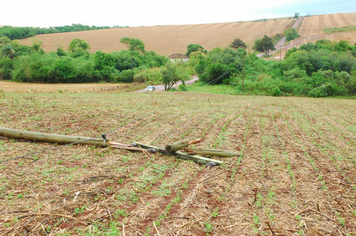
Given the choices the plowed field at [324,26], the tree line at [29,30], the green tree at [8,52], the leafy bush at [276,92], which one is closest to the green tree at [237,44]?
the plowed field at [324,26]

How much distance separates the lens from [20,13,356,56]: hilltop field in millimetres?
74438

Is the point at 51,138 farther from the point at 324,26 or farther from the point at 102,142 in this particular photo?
the point at 324,26

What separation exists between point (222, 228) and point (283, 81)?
39687 mm

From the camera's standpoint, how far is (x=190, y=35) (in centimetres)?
8644

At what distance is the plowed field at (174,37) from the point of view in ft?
246

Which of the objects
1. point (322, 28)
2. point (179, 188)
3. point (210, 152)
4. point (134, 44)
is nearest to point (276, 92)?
point (210, 152)

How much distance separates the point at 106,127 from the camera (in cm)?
1059

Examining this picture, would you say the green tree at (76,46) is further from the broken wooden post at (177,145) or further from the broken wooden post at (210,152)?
the broken wooden post at (210,152)

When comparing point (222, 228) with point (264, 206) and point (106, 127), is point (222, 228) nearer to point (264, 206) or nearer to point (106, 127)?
point (264, 206)

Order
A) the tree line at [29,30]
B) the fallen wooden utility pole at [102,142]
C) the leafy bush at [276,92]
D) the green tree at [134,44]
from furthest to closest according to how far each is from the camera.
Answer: the tree line at [29,30], the green tree at [134,44], the leafy bush at [276,92], the fallen wooden utility pole at [102,142]

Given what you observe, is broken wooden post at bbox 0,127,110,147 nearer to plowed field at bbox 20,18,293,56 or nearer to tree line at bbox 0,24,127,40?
plowed field at bbox 20,18,293,56

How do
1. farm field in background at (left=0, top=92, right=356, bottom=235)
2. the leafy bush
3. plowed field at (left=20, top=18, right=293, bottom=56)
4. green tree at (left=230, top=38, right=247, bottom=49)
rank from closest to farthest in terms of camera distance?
farm field in background at (left=0, top=92, right=356, bottom=235) → the leafy bush → green tree at (left=230, top=38, right=247, bottom=49) → plowed field at (left=20, top=18, right=293, bottom=56)

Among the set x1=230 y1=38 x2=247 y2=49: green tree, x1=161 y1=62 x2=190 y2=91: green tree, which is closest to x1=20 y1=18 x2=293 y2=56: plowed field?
x1=230 y1=38 x2=247 y2=49: green tree

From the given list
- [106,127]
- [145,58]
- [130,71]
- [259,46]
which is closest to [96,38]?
[145,58]
